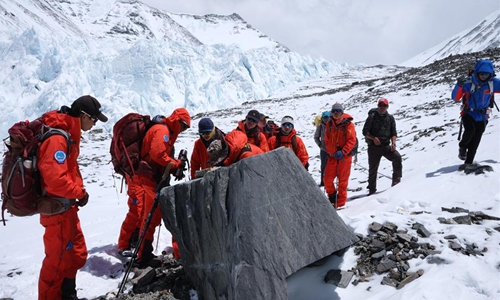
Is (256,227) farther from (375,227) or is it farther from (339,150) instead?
(339,150)

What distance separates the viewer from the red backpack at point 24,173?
294 centimetres

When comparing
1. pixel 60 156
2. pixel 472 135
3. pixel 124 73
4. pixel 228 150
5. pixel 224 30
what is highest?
pixel 224 30

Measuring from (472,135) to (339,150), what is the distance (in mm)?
2203

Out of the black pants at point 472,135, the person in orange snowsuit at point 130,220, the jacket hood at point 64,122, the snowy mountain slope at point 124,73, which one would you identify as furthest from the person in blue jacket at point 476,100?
the snowy mountain slope at point 124,73

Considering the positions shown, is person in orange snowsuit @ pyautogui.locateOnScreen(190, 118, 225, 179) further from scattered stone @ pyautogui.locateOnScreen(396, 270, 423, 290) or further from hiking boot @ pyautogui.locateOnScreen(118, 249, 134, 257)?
scattered stone @ pyautogui.locateOnScreen(396, 270, 423, 290)

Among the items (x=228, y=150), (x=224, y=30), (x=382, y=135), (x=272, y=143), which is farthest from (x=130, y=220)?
(x=224, y=30)

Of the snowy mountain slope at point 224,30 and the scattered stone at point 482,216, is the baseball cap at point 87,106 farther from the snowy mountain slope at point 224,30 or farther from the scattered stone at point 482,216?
the snowy mountain slope at point 224,30

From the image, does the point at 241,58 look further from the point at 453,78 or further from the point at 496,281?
the point at 496,281

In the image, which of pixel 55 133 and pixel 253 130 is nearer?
pixel 55 133

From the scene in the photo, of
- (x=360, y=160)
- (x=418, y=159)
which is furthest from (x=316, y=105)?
(x=418, y=159)

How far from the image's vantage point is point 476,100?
5.11 meters

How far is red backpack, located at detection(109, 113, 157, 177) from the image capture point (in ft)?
13.7

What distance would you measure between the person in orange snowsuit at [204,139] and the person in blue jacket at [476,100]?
4304 millimetres

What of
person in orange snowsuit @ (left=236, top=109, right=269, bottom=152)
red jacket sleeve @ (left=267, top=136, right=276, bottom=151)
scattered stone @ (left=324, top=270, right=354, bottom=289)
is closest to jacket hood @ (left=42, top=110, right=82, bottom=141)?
person in orange snowsuit @ (left=236, top=109, right=269, bottom=152)
